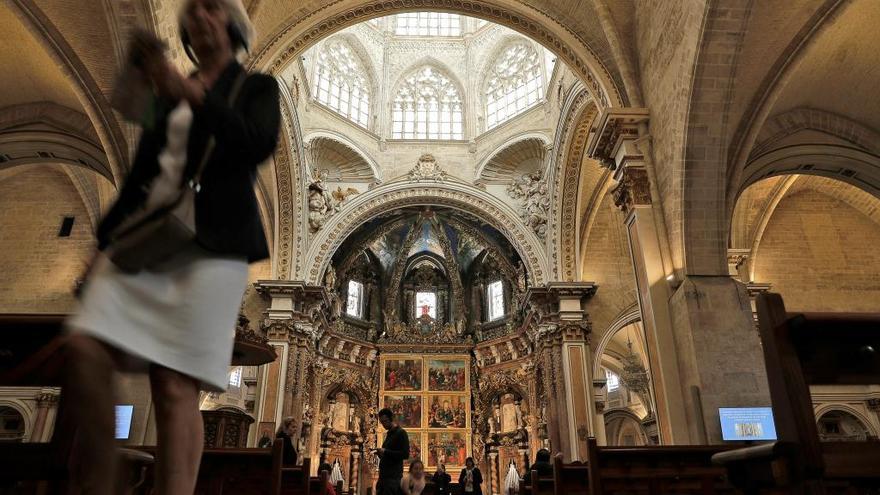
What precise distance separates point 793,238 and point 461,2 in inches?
416

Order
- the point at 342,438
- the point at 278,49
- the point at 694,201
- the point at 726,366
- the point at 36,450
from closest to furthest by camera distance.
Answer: the point at 36,450 → the point at 726,366 → the point at 694,201 → the point at 278,49 → the point at 342,438

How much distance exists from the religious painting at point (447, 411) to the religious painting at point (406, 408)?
0.44 m

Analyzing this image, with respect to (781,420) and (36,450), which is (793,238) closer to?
(781,420)

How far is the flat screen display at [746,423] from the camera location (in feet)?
24.8

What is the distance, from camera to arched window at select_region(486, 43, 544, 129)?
64.9 ft

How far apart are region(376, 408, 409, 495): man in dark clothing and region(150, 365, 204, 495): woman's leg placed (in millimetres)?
5631

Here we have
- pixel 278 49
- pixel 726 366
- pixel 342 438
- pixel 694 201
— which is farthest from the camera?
pixel 342 438

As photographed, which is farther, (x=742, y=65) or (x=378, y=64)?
(x=378, y=64)

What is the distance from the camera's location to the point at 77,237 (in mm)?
14391

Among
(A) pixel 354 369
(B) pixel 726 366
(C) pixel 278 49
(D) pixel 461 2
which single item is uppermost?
(D) pixel 461 2

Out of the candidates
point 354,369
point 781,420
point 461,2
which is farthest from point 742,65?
point 354,369

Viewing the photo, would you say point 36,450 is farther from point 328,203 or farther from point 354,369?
point 354,369

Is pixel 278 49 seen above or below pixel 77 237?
above

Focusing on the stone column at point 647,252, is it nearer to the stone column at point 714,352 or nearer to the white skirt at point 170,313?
the stone column at point 714,352
